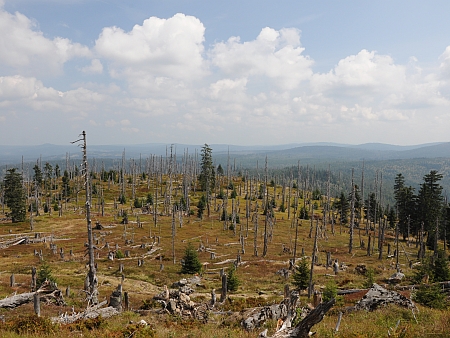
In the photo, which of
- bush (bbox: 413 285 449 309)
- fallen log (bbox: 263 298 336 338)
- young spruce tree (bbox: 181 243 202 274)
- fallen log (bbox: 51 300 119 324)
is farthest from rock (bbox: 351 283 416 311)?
young spruce tree (bbox: 181 243 202 274)

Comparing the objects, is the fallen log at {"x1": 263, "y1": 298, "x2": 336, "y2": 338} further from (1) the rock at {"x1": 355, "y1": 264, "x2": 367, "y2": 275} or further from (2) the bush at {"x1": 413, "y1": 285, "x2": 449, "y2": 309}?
(1) the rock at {"x1": 355, "y1": 264, "x2": 367, "y2": 275}

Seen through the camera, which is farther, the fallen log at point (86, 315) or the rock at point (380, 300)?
the rock at point (380, 300)

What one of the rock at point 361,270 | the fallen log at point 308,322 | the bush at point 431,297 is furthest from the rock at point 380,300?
the rock at point 361,270

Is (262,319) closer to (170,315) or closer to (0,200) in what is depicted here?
(170,315)

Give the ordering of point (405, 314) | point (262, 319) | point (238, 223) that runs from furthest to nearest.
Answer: point (238, 223) → point (262, 319) → point (405, 314)

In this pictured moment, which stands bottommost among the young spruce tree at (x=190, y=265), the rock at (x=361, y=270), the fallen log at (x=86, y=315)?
the rock at (x=361, y=270)

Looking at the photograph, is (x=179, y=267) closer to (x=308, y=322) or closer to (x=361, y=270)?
(x=361, y=270)

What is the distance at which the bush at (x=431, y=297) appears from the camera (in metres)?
18.1

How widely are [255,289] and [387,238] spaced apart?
57.0 meters

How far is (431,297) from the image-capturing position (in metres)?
18.9

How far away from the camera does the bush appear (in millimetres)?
18078

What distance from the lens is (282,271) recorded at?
135 ft

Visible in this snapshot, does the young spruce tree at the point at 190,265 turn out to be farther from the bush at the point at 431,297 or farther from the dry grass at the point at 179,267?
the bush at the point at 431,297

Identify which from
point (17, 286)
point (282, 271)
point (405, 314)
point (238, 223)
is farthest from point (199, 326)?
point (238, 223)
